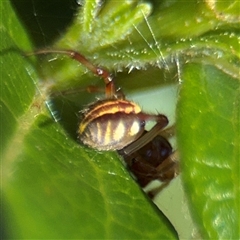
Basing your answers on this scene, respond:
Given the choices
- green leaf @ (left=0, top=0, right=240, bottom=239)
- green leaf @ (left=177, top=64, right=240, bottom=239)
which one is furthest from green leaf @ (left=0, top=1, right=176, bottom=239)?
green leaf @ (left=177, top=64, right=240, bottom=239)

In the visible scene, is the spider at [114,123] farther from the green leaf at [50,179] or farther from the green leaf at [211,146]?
the green leaf at [211,146]

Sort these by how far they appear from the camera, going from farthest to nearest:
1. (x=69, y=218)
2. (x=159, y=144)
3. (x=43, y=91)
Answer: (x=159, y=144) → (x=43, y=91) → (x=69, y=218)

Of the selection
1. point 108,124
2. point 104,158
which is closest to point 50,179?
point 104,158

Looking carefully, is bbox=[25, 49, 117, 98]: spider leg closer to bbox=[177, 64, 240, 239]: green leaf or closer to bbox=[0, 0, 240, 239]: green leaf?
bbox=[0, 0, 240, 239]: green leaf

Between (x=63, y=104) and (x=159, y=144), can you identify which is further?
(x=159, y=144)

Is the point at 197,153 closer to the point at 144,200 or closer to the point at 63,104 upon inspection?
the point at 144,200

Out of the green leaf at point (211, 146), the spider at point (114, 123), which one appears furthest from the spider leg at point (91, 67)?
the green leaf at point (211, 146)

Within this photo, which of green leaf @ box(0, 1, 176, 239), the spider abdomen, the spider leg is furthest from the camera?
the spider abdomen

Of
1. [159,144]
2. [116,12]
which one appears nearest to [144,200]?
[116,12]
